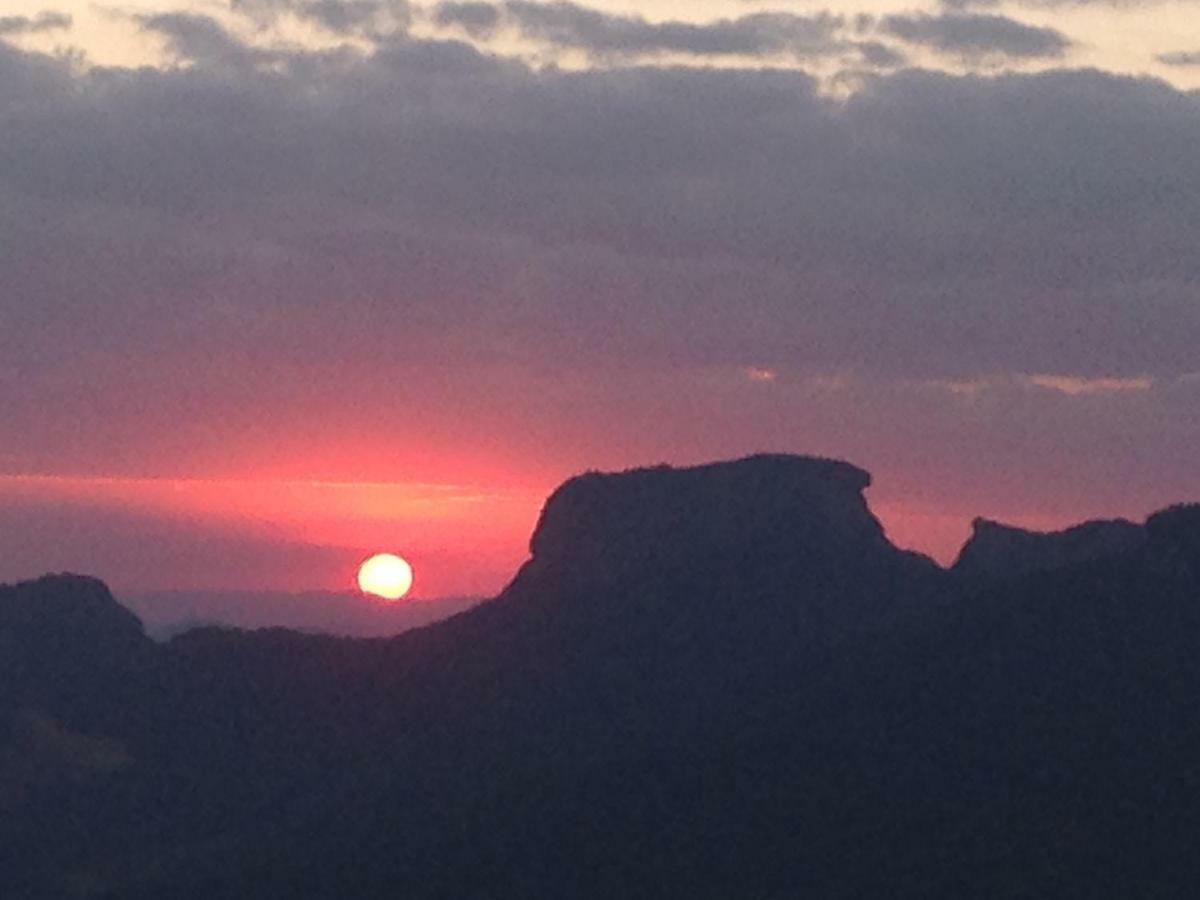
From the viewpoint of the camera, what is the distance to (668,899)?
6969 inches

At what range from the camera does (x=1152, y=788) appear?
6796 inches

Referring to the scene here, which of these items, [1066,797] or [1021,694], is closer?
[1066,797]

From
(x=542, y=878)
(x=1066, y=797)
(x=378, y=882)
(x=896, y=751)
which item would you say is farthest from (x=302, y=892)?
(x=1066, y=797)

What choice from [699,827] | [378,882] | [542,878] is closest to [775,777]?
[699,827]

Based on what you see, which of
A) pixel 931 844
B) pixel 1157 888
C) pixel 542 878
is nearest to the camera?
pixel 1157 888

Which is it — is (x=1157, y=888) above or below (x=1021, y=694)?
below

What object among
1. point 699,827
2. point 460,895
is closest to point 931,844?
point 699,827

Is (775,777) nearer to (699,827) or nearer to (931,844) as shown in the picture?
(699,827)

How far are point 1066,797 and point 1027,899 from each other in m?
18.3

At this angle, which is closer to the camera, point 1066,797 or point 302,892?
point 1066,797

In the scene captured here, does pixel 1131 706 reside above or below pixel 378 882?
above

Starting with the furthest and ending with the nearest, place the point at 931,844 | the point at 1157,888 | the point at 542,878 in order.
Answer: the point at 542,878
the point at 931,844
the point at 1157,888

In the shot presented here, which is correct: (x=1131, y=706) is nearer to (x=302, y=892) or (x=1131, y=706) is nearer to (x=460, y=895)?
(x=460, y=895)

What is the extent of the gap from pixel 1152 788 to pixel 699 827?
35549mm
